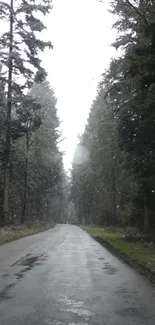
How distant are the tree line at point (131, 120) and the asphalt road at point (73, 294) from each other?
6.19 m

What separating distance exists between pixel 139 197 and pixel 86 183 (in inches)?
1245

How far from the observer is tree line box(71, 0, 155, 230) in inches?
515

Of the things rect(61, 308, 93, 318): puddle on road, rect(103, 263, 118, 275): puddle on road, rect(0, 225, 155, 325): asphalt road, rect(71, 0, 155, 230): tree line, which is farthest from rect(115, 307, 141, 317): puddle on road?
rect(71, 0, 155, 230): tree line

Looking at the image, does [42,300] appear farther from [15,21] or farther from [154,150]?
[15,21]

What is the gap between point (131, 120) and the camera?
25078mm

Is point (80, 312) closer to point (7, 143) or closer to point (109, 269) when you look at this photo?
point (109, 269)

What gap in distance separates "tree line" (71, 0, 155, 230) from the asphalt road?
6188mm

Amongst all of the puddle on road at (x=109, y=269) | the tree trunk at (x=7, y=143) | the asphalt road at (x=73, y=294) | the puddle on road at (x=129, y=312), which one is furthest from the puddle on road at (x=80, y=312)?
the tree trunk at (x=7, y=143)

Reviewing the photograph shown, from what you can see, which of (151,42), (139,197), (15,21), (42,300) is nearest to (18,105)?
(15,21)

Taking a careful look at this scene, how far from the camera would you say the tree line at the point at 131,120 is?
13.1 metres

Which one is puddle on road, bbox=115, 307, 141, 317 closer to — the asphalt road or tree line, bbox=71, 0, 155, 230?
the asphalt road

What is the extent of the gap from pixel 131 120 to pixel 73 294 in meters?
17.6

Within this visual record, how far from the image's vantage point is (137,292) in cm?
895

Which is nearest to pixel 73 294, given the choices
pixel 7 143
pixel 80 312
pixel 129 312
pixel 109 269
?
pixel 80 312
